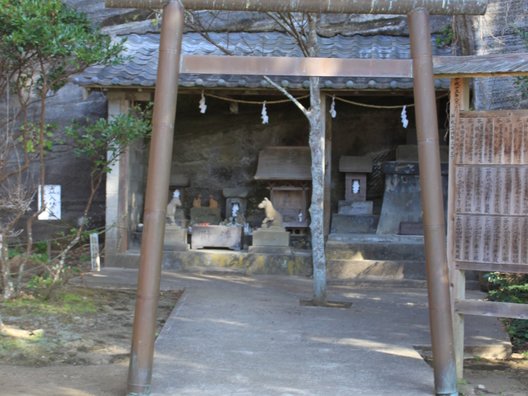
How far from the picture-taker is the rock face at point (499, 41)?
12633mm

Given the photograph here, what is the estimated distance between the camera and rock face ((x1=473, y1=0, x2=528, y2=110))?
12633 millimetres

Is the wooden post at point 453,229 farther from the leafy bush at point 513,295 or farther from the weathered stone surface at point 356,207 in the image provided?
the weathered stone surface at point 356,207

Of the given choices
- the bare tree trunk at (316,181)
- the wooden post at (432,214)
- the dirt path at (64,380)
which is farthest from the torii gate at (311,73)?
the bare tree trunk at (316,181)

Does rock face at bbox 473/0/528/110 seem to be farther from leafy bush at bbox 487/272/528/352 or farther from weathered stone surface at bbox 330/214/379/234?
weathered stone surface at bbox 330/214/379/234

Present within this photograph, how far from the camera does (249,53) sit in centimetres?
1484

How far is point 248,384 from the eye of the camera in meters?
6.36

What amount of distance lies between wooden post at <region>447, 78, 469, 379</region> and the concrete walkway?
1.41 ft

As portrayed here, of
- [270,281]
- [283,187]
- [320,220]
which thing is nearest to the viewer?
[320,220]

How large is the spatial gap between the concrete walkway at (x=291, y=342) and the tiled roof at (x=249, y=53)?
3.57 metres

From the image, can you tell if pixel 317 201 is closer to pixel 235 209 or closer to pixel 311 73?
pixel 311 73

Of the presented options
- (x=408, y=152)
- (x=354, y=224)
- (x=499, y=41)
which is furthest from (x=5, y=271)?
(x=499, y=41)

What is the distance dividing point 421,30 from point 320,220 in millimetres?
4805

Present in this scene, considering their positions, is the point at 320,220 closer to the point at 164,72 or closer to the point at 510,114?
the point at 510,114

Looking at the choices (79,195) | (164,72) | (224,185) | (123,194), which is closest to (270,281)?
(123,194)
